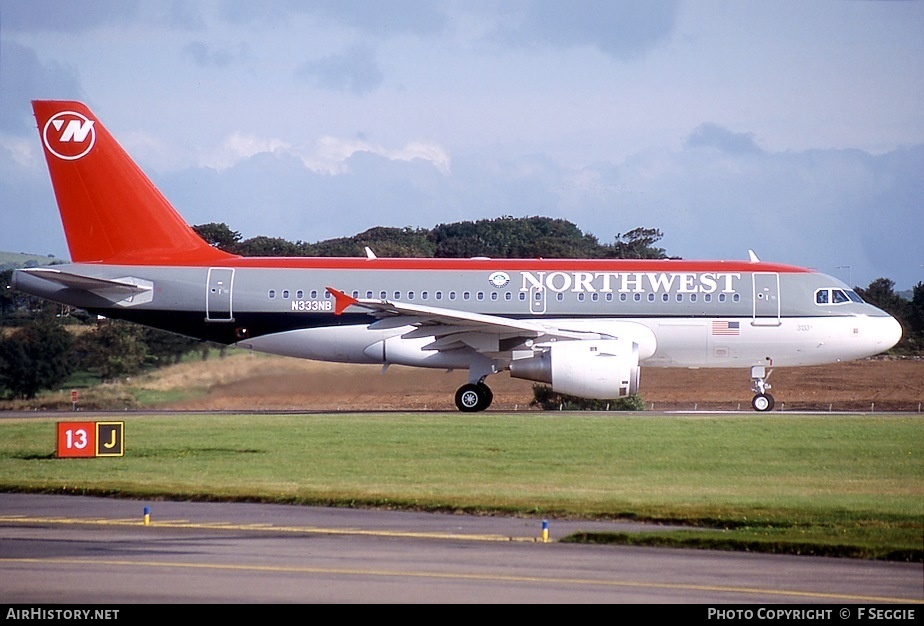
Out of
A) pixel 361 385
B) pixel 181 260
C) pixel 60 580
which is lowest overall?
pixel 60 580

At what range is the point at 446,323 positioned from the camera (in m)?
30.0

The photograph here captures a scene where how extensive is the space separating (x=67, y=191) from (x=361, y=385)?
928 centimetres

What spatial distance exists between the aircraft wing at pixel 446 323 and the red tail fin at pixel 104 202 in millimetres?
5763

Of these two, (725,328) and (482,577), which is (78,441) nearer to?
(482,577)

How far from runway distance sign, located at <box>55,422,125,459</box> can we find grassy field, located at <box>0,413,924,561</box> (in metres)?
0.31

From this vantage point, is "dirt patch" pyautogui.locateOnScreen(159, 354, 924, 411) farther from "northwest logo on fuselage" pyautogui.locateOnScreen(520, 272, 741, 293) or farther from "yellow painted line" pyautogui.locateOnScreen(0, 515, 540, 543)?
"yellow painted line" pyautogui.locateOnScreen(0, 515, 540, 543)

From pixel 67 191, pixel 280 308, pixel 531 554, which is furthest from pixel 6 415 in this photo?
pixel 531 554

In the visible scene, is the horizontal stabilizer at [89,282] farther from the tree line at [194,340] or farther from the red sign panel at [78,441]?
the red sign panel at [78,441]

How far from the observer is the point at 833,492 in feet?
58.6

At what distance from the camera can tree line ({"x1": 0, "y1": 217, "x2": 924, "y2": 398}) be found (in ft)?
131

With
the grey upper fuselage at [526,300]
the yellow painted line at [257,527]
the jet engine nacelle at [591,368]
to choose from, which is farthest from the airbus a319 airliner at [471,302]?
the yellow painted line at [257,527]

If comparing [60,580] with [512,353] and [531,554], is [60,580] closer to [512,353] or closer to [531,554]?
[531,554]

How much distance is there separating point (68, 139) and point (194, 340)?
6.47 metres

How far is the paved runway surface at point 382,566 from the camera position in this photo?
34.6ft
